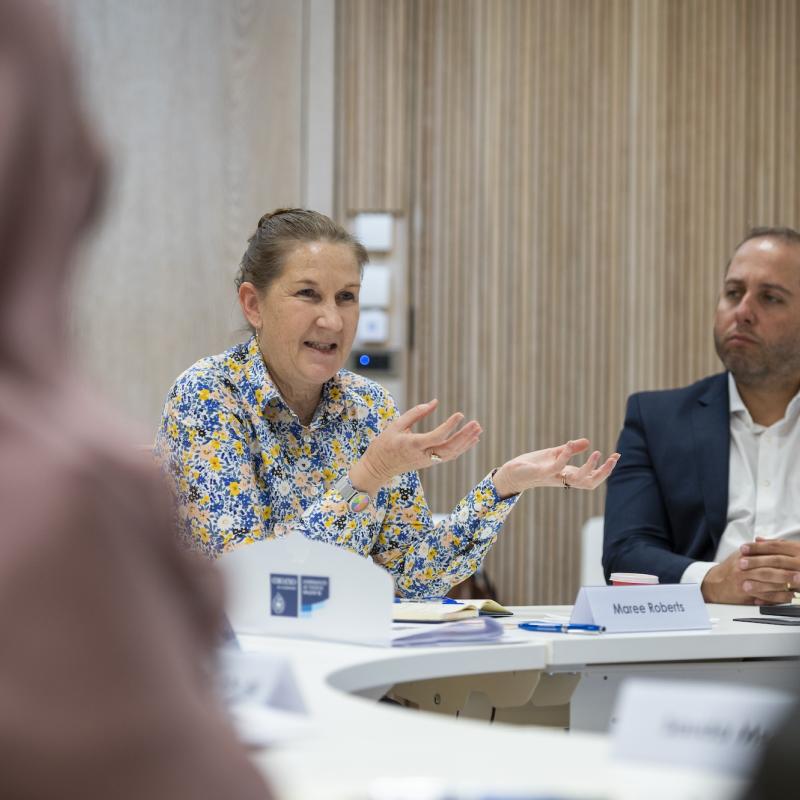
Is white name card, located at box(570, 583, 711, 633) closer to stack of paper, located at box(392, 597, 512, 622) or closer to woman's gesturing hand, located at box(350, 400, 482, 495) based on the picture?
stack of paper, located at box(392, 597, 512, 622)

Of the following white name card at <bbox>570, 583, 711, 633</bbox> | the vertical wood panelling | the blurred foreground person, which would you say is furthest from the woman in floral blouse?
the vertical wood panelling

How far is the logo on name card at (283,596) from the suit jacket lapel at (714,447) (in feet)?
5.62

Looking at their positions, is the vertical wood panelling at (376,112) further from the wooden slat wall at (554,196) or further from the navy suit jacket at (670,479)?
the navy suit jacket at (670,479)

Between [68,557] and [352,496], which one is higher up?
[68,557]

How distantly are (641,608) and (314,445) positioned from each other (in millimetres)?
963

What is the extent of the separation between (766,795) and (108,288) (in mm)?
4713

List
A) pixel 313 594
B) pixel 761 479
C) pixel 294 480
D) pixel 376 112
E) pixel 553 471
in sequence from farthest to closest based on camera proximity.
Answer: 1. pixel 376 112
2. pixel 761 479
3. pixel 294 480
4. pixel 553 471
5. pixel 313 594

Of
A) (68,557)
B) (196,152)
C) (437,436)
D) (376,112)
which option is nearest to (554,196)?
(376,112)

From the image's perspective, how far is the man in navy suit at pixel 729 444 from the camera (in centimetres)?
329

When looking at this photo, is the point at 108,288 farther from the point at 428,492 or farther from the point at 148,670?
the point at 148,670

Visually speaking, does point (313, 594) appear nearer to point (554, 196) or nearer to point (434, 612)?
point (434, 612)

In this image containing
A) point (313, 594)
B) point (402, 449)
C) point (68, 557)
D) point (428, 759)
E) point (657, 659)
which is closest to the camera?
point (68, 557)

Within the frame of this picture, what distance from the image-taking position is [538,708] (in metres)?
2.24

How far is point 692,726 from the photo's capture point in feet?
3.24
